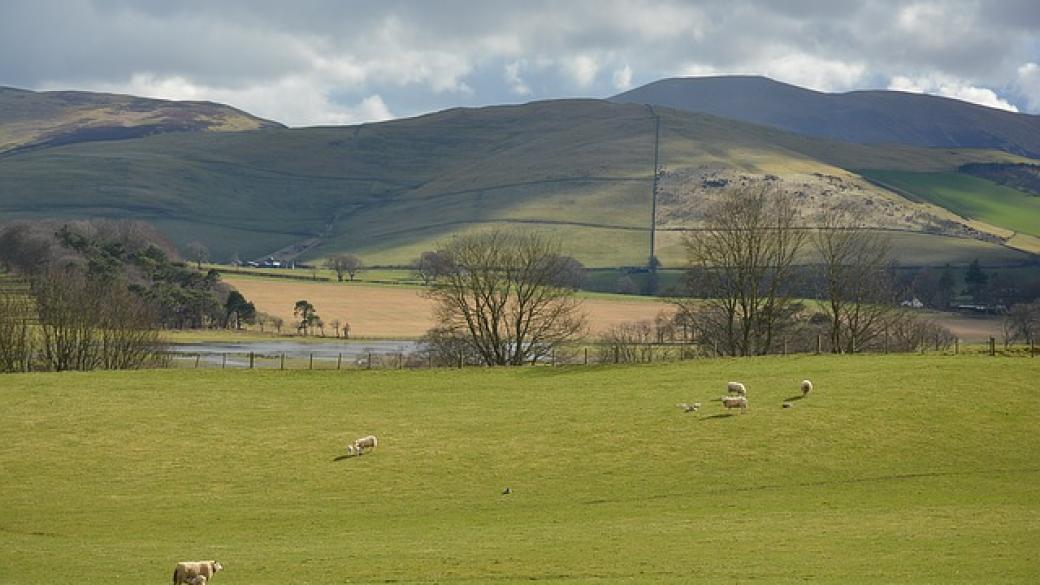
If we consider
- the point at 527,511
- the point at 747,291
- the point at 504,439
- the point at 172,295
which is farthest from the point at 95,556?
the point at 172,295

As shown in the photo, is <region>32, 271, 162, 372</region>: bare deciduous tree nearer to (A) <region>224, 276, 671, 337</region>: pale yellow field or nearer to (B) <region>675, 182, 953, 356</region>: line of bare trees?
(B) <region>675, 182, 953, 356</region>: line of bare trees

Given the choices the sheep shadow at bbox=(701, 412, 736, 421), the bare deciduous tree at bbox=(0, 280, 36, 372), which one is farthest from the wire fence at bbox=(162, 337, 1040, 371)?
the sheep shadow at bbox=(701, 412, 736, 421)

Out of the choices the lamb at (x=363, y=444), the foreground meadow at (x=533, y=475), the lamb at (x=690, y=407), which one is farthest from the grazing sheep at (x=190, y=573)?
the lamb at (x=690, y=407)

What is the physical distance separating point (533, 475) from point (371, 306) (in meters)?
122

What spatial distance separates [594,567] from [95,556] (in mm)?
14975

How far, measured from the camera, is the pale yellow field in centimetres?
Answer: 15212

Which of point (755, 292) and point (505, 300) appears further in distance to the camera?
point (505, 300)

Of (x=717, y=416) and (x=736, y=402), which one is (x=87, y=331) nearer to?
(x=717, y=416)

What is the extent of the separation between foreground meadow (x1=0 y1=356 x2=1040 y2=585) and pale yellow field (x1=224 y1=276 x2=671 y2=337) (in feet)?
260

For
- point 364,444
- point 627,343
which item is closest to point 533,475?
point 364,444

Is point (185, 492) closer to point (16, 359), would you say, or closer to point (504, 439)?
point (504, 439)

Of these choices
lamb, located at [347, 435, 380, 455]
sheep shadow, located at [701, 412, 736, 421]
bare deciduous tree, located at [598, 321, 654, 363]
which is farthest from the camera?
bare deciduous tree, located at [598, 321, 654, 363]

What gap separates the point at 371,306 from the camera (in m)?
168

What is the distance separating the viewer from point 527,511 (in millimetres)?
42312
